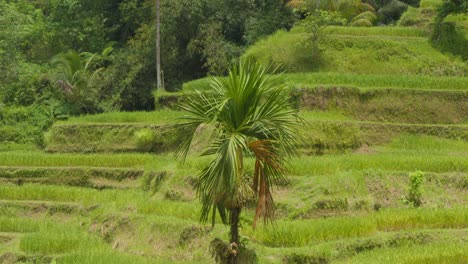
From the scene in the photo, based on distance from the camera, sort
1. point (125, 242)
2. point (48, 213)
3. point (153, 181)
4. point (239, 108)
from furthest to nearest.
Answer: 1. point (48, 213)
2. point (153, 181)
3. point (125, 242)
4. point (239, 108)

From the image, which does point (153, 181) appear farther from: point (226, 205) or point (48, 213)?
point (226, 205)

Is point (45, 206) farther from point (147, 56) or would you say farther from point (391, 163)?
point (147, 56)

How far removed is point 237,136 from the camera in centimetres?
918

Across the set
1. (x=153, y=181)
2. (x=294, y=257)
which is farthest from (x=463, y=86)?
(x=294, y=257)

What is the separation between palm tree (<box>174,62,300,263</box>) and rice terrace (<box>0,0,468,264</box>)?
27 mm

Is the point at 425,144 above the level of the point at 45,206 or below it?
above

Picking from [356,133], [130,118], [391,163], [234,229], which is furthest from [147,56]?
[234,229]

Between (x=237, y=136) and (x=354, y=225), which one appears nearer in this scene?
(x=237, y=136)

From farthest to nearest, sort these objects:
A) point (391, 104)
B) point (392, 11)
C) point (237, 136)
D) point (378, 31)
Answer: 1. point (392, 11)
2. point (378, 31)
3. point (391, 104)
4. point (237, 136)

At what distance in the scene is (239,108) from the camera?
935 centimetres

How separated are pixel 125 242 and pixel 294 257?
12.4 feet

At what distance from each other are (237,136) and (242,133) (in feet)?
0.98

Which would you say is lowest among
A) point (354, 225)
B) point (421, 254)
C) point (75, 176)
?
point (75, 176)

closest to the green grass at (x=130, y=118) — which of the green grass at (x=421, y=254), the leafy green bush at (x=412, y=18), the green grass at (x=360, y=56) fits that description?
the green grass at (x=360, y=56)
